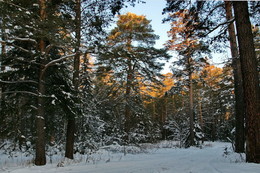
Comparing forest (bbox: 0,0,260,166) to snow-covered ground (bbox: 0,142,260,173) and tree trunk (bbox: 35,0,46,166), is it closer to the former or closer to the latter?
tree trunk (bbox: 35,0,46,166)

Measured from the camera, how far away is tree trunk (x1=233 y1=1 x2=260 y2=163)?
4.86m

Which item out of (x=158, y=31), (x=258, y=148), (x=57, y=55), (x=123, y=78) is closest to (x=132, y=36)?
(x=158, y=31)

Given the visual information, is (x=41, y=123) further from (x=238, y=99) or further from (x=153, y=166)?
(x=238, y=99)

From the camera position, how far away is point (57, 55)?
8.91 metres

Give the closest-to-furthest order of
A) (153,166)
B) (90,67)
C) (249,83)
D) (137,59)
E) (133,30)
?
1. (249,83)
2. (153,166)
3. (90,67)
4. (137,59)
5. (133,30)

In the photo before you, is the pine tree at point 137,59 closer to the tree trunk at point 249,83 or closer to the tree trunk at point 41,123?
the tree trunk at point 41,123

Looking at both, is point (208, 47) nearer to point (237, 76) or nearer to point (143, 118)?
point (237, 76)

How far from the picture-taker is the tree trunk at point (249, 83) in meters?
4.86

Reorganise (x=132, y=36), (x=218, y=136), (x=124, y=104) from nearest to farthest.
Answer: (x=124, y=104)
(x=132, y=36)
(x=218, y=136)

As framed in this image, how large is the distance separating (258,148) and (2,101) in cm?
856

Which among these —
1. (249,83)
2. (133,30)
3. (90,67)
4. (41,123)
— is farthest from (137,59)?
(249,83)

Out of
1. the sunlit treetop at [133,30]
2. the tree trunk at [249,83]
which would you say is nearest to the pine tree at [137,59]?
the sunlit treetop at [133,30]

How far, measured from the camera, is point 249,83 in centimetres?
506

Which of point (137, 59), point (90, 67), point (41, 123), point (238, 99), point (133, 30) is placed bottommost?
point (41, 123)
